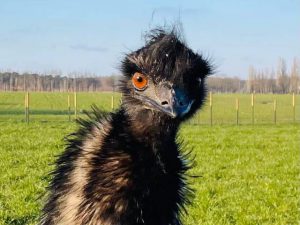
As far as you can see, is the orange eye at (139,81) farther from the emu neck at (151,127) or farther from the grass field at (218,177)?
the grass field at (218,177)

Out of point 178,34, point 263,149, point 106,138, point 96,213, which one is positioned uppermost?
point 178,34

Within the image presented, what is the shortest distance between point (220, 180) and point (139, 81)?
7193 mm

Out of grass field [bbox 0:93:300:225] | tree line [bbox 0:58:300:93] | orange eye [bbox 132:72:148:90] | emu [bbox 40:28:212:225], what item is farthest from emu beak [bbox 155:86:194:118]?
tree line [bbox 0:58:300:93]

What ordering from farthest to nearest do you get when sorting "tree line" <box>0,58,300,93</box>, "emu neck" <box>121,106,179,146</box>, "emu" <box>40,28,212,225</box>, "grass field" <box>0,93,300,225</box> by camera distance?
"tree line" <box>0,58,300,93</box>, "grass field" <box>0,93,300,225</box>, "emu neck" <box>121,106,179,146</box>, "emu" <box>40,28,212,225</box>

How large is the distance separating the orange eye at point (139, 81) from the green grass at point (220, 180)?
0.82m

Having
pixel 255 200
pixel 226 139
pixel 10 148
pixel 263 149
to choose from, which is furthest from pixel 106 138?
pixel 226 139

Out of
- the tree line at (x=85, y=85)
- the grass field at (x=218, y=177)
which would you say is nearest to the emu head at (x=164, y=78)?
the grass field at (x=218, y=177)

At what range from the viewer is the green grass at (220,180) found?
7.12 meters

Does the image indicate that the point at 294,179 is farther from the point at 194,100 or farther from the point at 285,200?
the point at 194,100

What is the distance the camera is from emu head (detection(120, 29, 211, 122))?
2.85 meters

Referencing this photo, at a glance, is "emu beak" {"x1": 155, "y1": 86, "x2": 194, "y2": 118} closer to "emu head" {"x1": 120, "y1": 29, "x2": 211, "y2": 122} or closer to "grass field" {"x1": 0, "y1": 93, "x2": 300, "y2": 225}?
"emu head" {"x1": 120, "y1": 29, "x2": 211, "y2": 122}

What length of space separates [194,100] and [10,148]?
35.9 ft

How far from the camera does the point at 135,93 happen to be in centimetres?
299

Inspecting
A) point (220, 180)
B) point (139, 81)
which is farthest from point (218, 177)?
point (139, 81)
